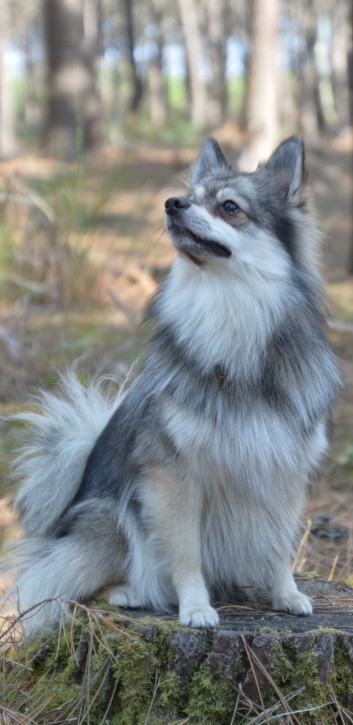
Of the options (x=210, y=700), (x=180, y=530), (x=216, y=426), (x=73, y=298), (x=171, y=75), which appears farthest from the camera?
(x=171, y=75)

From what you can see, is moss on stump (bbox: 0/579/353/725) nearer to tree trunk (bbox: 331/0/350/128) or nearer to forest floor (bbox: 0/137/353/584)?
forest floor (bbox: 0/137/353/584)

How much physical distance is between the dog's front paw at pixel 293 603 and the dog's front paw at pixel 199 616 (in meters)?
0.32

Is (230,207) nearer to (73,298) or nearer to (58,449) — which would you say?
(58,449)

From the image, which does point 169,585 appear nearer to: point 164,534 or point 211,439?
point 164,534

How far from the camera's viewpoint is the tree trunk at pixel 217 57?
31.2 m

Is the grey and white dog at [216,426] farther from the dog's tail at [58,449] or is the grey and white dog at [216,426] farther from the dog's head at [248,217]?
the dog's tail at [58,449]

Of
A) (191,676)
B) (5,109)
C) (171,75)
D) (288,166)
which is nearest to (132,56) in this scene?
(5,109)

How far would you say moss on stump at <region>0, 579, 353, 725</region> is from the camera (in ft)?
8.36

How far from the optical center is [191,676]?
102 inches

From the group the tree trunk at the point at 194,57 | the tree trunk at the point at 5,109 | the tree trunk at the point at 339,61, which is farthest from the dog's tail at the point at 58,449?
the tree trunk at the point at 339,61

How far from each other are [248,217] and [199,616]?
1358mm

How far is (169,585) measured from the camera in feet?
9.84

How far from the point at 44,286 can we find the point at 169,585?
4881 millimetres

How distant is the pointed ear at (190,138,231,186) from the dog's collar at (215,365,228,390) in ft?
2.97
